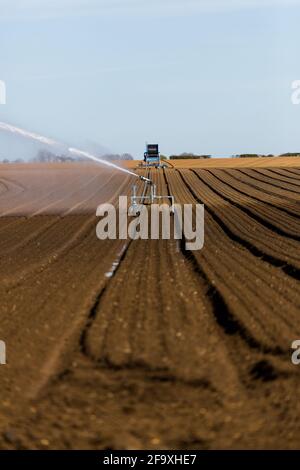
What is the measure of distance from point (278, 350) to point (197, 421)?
2.21 meters

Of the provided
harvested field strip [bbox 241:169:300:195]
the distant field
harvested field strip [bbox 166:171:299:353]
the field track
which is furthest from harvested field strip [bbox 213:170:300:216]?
harvested field strip [bbox 166:171:299:353]

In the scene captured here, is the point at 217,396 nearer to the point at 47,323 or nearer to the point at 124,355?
the point at 124,355

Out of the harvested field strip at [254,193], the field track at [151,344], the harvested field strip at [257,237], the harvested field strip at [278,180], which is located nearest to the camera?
the field track at [151,344]

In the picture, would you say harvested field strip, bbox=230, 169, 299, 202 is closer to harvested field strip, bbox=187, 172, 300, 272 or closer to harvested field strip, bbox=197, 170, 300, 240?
harvested field strip, bbox=197, 170, 300, 240

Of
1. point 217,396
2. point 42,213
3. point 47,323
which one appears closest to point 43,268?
point 47,323

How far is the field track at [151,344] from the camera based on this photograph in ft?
21.4

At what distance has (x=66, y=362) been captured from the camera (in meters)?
8.30

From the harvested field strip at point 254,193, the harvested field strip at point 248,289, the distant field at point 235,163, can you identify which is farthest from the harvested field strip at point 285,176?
the harvested field strip at point 248,289

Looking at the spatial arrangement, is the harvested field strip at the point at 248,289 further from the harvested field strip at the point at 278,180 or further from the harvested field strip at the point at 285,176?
the harvested field strip at the point at 285,176

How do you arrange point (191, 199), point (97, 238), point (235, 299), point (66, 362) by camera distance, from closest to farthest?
point (66, 362)
point (235, 299)
point (97, 238)
point (191, 199)

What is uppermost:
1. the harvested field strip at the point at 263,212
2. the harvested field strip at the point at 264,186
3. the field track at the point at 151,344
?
the harvested field strip at the point at 264,186

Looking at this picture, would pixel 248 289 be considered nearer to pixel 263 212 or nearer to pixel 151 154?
pixel 263 212

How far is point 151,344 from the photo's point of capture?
28.8 feet

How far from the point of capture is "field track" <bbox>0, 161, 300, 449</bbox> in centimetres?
651
